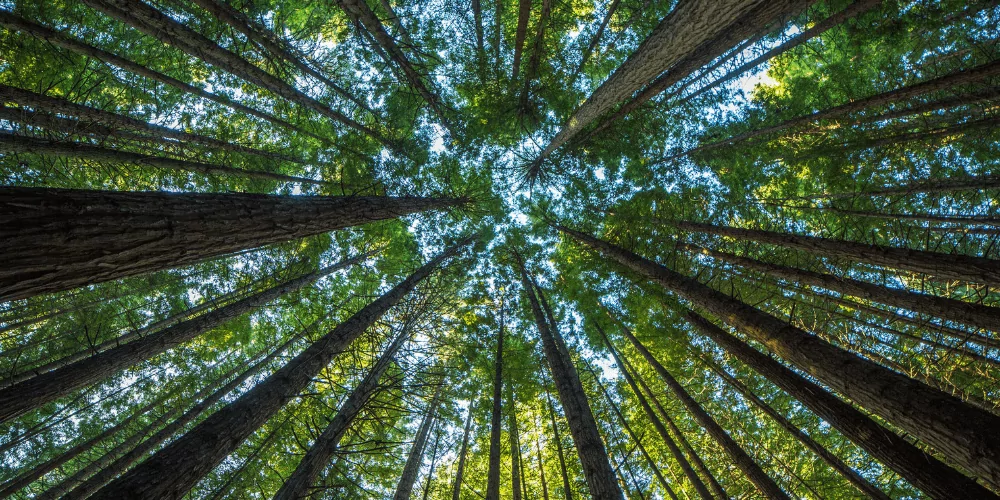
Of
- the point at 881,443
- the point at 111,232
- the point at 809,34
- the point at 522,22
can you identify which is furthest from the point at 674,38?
the point at 809,34

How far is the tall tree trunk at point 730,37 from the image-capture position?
18.6 ft

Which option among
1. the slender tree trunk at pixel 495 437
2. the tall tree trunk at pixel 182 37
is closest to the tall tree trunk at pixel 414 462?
the slender tree trunk at pixel 495 437

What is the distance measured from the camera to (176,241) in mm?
2896

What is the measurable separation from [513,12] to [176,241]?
11.2m

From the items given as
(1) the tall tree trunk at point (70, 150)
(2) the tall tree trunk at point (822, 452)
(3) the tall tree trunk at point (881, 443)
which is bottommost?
(3) the tall tree trunk at point (881, 443)

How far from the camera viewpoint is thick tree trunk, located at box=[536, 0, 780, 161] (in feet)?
12.9

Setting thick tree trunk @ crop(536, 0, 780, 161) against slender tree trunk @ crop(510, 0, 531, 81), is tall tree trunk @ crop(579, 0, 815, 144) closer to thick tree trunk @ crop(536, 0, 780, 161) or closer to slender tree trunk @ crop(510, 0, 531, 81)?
thick tree trunk @ crop(536, 0, 780, 161)

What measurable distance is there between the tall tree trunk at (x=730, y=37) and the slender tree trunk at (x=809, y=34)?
40.7 inches

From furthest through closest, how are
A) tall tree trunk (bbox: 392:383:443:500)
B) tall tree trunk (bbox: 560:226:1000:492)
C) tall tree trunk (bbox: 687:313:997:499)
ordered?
tall tree trunk (bbox: 392:383:443:500) < tall tree trunk (bbox: 687:313:997:499) < tall tree trunk (bbox: 560:226:1000:492)

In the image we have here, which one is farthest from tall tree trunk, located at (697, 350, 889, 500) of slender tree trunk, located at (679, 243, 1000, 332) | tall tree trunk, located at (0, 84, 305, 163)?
tall tree trunk, located at (0, 84, 305, 163)

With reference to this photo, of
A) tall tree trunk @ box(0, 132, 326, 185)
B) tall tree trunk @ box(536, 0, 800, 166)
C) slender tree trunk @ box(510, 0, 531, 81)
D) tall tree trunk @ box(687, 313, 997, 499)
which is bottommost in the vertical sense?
tall tree trunk @ box(687, 313, 997, 499)

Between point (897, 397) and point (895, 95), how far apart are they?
21.5ft

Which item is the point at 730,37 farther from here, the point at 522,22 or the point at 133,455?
the point at 133,455

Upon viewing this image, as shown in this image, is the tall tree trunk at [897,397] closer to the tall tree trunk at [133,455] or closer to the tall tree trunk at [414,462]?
the tall tree trunk at [414,462]
